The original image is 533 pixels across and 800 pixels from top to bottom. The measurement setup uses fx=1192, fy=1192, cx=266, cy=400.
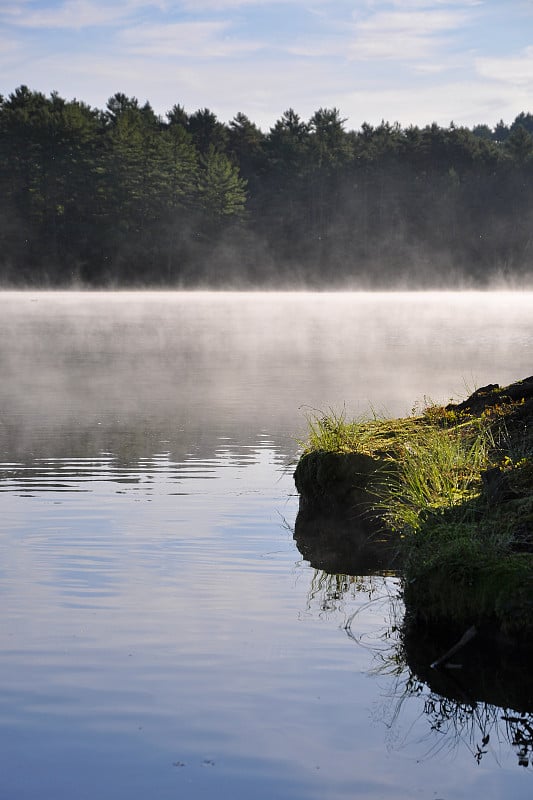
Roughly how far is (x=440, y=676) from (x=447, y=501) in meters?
2.22

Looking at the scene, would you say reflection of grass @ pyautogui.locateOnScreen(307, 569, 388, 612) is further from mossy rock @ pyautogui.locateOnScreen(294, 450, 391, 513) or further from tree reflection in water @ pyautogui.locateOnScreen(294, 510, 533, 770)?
mossy rock @ pyautogui.locateOnScreen(294, 450, 391, 513)

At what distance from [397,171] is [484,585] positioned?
11564cm

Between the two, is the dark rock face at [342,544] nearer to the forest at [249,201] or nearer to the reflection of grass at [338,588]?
the reflection of grass at [338,588]

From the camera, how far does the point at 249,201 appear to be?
368ft

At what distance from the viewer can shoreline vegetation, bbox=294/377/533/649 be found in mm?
7504

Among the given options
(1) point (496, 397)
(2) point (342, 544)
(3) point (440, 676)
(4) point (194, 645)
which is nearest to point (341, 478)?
(2) point (342, 544)

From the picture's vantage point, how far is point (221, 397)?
2550 cm

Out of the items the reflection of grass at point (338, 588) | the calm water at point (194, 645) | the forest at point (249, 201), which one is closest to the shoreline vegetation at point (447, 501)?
the reflection of grass at point (338, 588)

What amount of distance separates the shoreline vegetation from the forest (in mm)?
88505

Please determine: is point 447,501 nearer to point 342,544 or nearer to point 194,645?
point 342,544

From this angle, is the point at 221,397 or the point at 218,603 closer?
the point at 218,603

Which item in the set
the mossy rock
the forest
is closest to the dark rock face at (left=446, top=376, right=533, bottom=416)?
the mossy rock

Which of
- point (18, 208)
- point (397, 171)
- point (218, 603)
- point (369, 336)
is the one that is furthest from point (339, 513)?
point (397, 171)

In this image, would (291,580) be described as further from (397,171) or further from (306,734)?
(397,171)
